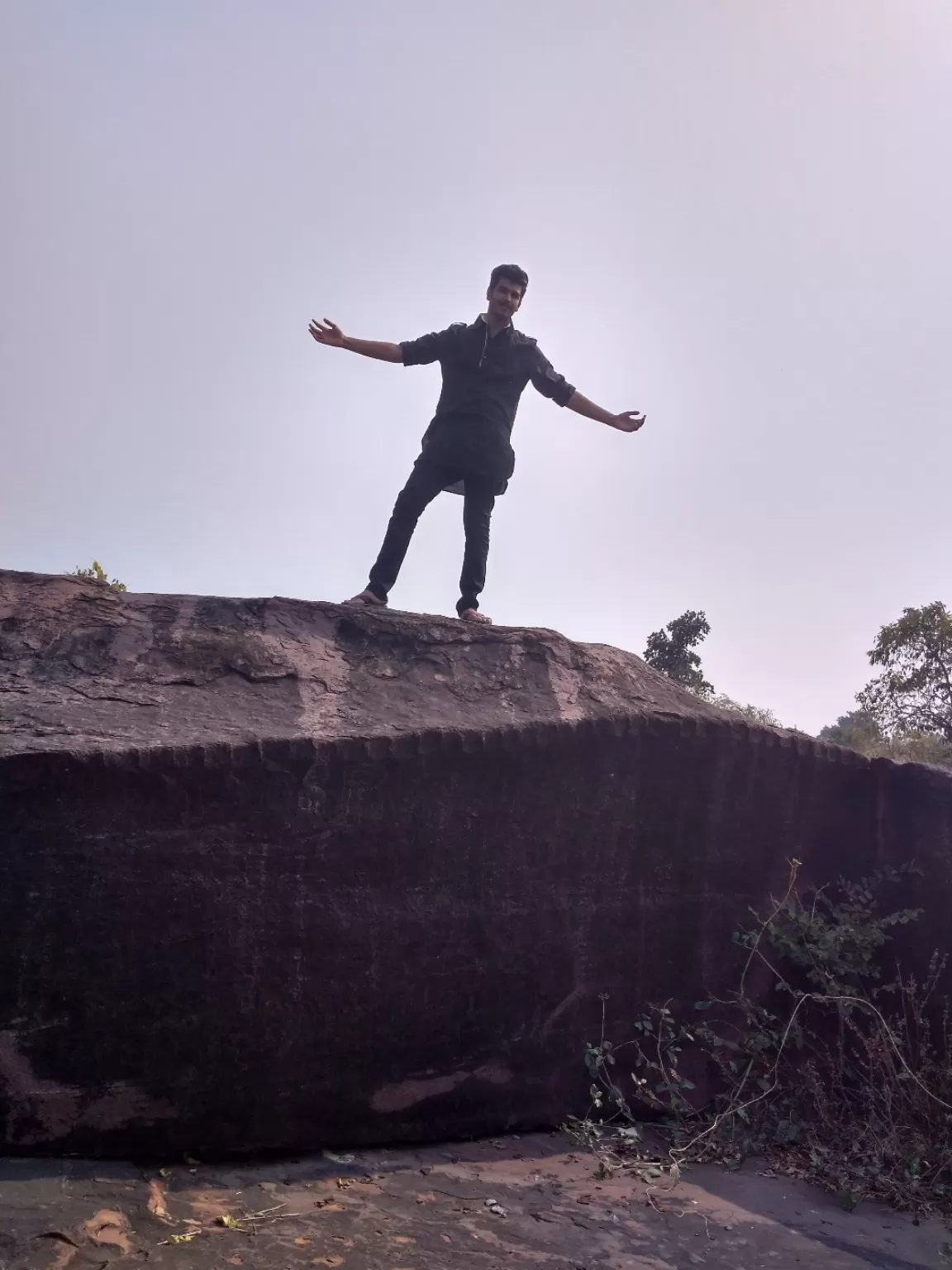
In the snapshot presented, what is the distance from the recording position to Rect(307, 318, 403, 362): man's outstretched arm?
3871mm

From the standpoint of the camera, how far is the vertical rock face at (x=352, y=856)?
2648 mm

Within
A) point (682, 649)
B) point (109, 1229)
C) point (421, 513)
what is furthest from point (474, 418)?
point (682, 649)

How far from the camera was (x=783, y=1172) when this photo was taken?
300 centimetres

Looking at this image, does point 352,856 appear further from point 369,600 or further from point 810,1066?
→ point 810,1066

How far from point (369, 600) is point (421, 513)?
0.49m

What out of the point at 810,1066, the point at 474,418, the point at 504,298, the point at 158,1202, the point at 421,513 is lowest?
the point at 158,1202

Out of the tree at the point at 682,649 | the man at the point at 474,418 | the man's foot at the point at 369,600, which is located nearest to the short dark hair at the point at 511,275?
the man at the point at 474,418

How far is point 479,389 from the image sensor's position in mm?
4141

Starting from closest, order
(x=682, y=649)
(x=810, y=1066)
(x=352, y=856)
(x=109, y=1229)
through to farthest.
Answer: (x=109, y=1229) → (x=352, y=856) → (x=810, y=1066) → (x=682, y=649)

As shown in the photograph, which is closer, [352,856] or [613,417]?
[352,856]

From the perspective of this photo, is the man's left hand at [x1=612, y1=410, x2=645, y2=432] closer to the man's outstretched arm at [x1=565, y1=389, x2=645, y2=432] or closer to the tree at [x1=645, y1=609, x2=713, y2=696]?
the man's outstretched arm at [x1=565, y1=389, x2=645, y2=432]

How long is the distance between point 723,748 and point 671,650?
10212mm

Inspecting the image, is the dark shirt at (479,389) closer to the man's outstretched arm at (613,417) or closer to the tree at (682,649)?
the man's outstretched arm at (613,417)

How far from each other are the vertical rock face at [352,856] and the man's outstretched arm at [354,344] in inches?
43.8
